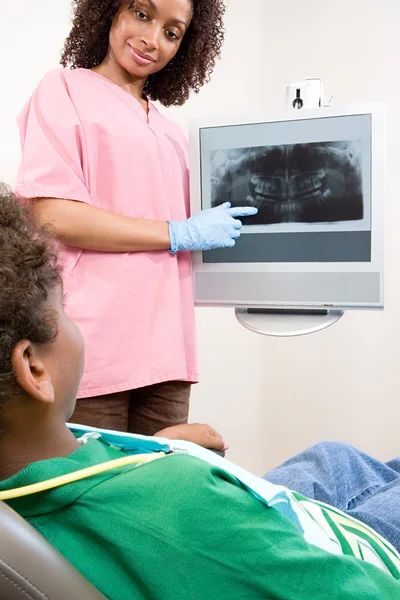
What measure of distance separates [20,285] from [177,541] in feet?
1.01

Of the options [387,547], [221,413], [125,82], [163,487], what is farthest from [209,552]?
[221,413]

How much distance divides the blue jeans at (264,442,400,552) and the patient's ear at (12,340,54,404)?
0.63 m

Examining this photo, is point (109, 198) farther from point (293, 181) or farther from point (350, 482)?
point (350, 482)

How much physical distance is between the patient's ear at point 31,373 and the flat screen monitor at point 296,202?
88 cm

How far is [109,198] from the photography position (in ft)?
5.00

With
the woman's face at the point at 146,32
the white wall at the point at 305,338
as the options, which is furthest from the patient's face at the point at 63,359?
the white wall at the point at 305,338

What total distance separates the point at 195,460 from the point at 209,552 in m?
0.10

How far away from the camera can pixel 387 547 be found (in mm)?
1006

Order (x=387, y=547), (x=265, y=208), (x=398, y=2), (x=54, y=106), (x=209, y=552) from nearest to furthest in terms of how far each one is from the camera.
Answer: (x=209, y=552)
(x=387, y=547)
(x=54, y=106)
(x=265, y=208)
(x=398, y=2)

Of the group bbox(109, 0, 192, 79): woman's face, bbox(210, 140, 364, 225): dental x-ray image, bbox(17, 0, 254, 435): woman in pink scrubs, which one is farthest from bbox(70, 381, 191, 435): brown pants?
bbox(109, 0, 192, 79): woman's face

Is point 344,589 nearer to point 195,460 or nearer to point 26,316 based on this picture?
point 195,460

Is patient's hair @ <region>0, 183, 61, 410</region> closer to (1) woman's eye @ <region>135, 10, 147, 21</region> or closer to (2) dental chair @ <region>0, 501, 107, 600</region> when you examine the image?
(2) dental chair @ <region>0, 501, 107, 600</region>

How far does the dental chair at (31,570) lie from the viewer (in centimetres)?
57

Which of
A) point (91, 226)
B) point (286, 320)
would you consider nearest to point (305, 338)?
point (286, 320)
